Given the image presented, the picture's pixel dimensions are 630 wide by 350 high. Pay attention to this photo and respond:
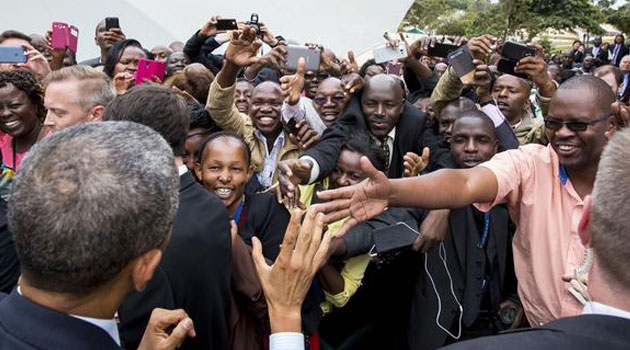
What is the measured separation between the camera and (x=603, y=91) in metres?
2.28

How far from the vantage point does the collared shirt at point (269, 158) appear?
3.81 m

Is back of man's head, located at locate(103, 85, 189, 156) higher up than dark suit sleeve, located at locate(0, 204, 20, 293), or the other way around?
back of man's head, located at locate(103, 85, 189, 156)

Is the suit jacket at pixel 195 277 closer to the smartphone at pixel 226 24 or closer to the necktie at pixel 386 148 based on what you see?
the necktie at pixel 386 148

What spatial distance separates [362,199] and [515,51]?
218 centimetres

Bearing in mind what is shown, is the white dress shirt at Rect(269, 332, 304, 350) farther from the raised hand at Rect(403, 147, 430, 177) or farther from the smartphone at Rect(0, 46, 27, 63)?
the smartphone at Rect(0, 46, 27, 63)

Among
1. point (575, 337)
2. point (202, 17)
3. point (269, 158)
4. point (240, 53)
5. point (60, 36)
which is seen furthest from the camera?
point (202, 17)

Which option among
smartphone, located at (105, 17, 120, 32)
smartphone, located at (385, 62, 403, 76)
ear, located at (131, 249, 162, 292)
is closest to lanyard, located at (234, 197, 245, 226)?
ear, located at (131, 249, 162, 292)

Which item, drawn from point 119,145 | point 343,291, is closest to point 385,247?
point 343,291

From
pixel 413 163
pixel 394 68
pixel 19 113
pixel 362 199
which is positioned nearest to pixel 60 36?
pixel 19 113

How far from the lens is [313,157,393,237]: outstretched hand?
6.46 feet

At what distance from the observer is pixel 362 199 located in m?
2.00

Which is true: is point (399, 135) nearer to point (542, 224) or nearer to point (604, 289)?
point (542, 224)

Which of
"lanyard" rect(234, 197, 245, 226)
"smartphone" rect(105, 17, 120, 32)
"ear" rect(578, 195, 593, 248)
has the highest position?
"smartphone" rect(105, 17, 120, 32)

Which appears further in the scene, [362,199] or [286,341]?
[362,199]
